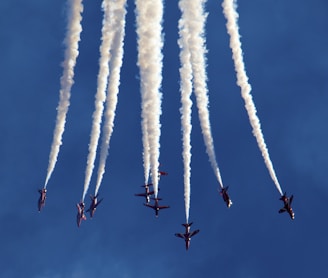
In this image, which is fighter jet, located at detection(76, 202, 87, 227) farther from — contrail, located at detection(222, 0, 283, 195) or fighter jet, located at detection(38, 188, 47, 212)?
contrail, located at detection(222, 0, 283, 195)

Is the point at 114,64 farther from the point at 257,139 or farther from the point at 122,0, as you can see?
the point at 257,139

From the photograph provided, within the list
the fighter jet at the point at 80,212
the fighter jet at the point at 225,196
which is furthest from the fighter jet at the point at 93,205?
the fighter jet at the point at 225,196

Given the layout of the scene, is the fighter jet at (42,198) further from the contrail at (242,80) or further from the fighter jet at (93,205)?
the contrail at (242,80)

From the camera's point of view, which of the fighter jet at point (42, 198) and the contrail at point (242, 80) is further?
the fighter jet at point (42, 198)

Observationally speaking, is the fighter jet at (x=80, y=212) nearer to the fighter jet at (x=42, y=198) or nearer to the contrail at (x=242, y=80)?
the fighter jet at (x=42, y=198)

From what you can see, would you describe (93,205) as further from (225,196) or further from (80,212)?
(225,196)

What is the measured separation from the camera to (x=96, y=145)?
32.7 meters

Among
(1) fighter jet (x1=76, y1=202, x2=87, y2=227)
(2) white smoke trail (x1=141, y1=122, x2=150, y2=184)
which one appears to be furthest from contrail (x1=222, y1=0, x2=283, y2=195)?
(1) fighter jet (x1=76, y1=202, x2=87, y2=227)

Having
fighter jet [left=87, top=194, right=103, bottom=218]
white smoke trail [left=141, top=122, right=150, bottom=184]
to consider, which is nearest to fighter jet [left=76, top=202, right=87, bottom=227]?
fighter jet [left=87, top=194, right=103, bottom=218]

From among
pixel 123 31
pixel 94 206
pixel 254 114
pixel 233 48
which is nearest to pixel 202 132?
pixel 254 114

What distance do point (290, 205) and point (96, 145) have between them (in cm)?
1571

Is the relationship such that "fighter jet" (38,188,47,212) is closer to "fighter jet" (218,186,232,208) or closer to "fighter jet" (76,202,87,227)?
"fighter jet" (76,202,87,227)

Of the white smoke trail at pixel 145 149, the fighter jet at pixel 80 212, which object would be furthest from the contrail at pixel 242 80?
the fighter jet at pixel 80 212

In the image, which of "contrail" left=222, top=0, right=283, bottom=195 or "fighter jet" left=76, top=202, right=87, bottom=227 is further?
"fighter jet" left=76, top=202, right=87, bottom=227
